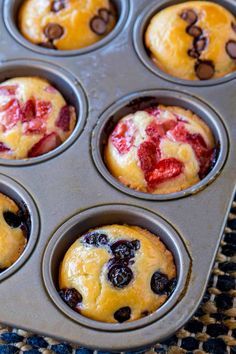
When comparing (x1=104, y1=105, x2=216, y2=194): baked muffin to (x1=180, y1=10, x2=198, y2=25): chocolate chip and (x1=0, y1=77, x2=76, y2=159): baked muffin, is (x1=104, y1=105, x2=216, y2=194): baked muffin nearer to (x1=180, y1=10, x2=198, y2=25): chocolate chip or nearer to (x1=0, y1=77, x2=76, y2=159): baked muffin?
(x1=0, y1=77, x2=76, y2=159): baked muffin

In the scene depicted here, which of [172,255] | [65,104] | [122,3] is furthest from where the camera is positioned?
[122,3]

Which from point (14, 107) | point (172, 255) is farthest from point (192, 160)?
point (14, 107)

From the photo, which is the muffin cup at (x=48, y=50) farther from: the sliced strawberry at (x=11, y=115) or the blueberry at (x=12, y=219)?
the blueberry at (x=12, y=219)

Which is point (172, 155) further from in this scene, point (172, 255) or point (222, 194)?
point (172, 255)

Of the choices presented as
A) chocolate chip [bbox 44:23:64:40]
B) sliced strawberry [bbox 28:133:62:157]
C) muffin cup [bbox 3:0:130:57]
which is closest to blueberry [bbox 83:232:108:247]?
sliced strawberry [bbox 28:133:62:157]

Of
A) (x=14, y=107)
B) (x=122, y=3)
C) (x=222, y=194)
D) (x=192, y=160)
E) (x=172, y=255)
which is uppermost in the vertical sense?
(x=122, y=3)

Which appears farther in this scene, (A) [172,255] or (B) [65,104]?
(B) [65,104]
